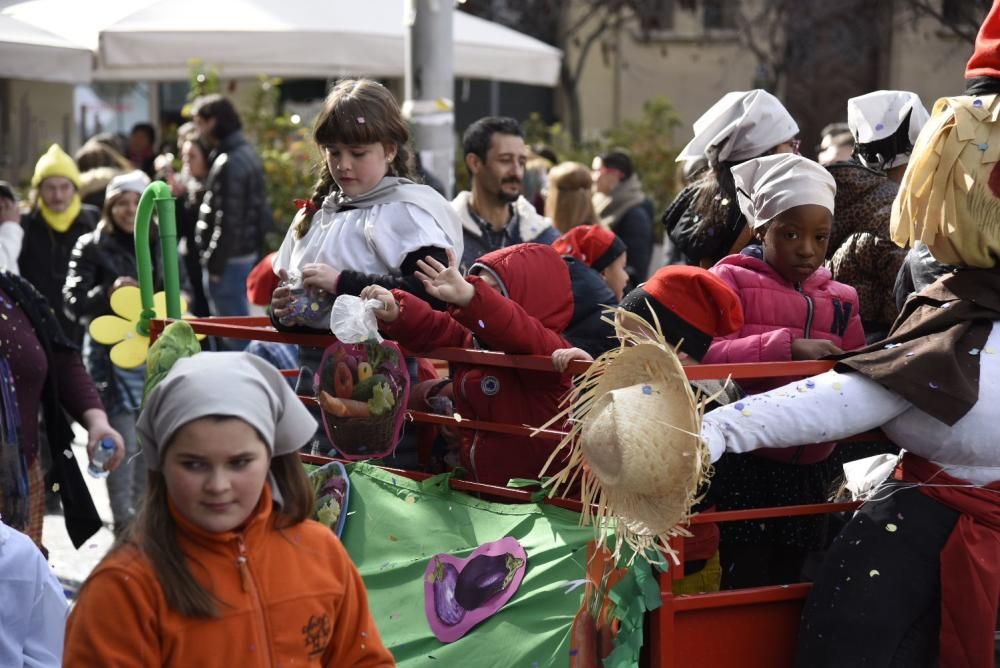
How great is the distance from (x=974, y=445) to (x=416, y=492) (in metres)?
1.61

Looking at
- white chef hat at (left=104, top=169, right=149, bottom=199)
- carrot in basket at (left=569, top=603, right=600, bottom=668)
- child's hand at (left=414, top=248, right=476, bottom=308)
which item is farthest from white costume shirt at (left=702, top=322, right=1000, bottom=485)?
white chef hat at (left=104, top=169, right=149, bottom=199)

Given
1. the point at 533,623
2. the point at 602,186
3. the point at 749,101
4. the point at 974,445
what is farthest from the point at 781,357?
the point at 602,186

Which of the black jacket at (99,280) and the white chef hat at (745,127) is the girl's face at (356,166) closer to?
the white chef hat at (745,127)

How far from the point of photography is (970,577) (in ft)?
11.2

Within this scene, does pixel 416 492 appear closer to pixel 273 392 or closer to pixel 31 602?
pixel 31 602

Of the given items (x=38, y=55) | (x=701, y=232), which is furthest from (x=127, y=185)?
(x=701, y=232)

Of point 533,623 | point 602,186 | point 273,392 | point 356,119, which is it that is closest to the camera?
point 273,392

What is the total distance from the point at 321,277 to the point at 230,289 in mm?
5747

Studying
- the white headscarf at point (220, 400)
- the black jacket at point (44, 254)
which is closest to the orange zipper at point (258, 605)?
the white headscarf at point (220, 400)

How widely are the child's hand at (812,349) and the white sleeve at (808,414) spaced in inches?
8.9

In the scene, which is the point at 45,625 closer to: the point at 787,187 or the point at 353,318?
the point at 353,318

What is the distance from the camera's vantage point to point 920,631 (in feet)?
11.5

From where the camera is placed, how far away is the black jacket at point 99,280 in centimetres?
759

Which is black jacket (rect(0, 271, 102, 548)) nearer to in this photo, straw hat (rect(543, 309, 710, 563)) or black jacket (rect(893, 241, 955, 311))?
straw hat (rect(543, 309, 710, 563))
